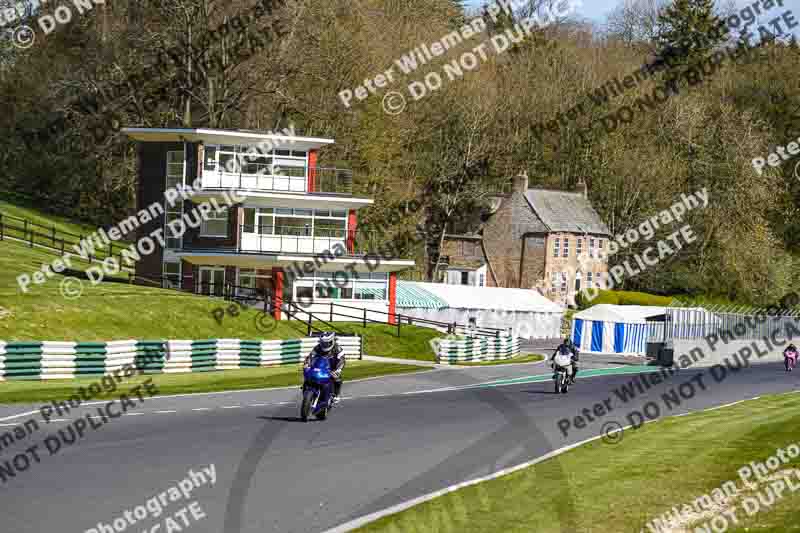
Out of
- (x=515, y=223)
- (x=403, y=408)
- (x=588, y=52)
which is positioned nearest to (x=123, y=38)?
(x=515, y=223)

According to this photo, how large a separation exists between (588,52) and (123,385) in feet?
282

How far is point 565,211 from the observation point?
91.8 m

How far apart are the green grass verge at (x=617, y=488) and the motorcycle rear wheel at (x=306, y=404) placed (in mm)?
5877

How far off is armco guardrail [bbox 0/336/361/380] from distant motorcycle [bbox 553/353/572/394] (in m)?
12.1

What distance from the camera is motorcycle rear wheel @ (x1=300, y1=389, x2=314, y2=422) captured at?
23516 mm

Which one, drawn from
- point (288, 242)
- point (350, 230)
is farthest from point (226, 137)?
point (350, 230)

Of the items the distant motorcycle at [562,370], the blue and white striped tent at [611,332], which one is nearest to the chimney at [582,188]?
the blue and white striped tent at [611,332]

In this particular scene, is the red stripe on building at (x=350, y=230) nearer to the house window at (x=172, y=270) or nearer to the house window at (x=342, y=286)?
the house window at (x=342, y=286)

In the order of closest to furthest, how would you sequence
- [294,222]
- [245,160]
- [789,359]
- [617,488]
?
[617,488] < [789,359] < [294,222] < [245,160]

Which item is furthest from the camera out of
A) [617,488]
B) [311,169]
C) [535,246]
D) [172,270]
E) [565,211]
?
[565,211]

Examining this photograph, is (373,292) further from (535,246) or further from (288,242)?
(535,246)

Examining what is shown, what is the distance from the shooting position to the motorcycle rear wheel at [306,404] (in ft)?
77.2

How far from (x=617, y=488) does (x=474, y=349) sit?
37.8 m

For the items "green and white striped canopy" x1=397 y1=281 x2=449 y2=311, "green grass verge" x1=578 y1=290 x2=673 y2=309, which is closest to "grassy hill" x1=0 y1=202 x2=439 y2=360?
"green and white striped canopy" x1=397 y1=281 x2=449 y2=311
